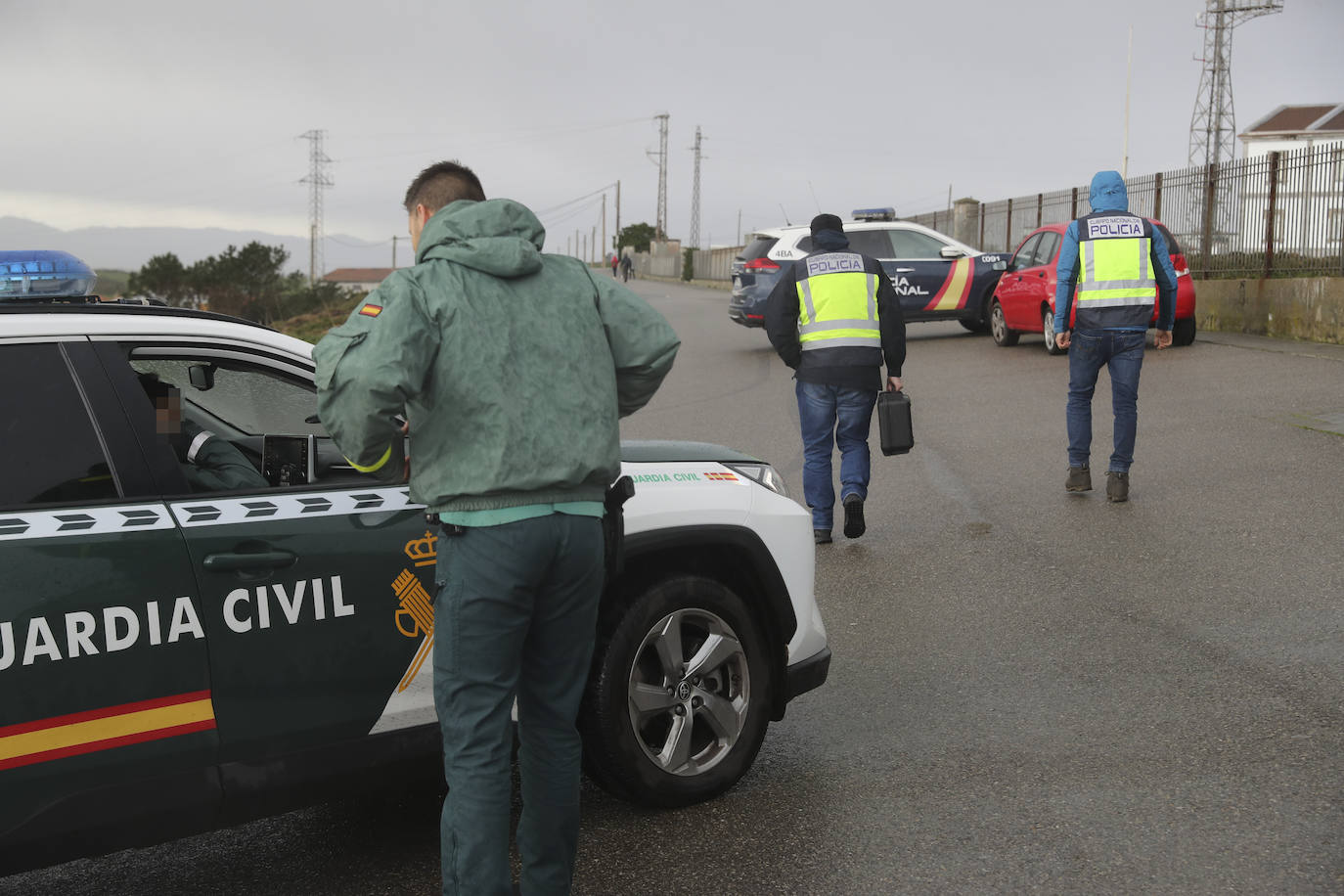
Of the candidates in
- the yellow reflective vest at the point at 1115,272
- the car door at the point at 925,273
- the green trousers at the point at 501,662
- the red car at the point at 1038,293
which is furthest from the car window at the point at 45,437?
the car door at the point at 925,273

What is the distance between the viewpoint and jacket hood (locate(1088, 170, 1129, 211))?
29.2 ft

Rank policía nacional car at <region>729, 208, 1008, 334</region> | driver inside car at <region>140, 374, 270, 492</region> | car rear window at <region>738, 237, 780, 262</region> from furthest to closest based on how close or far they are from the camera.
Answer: policía nacional car at <region>729, 208, 1008, 334</region> → car rear window at <region>738, 237, 780, 262</region> → driver inside car at <region>140, 374, 270, 492</region>

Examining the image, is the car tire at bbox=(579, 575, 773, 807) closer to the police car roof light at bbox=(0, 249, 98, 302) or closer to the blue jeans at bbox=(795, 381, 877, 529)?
the police car roof light at bbox=(0, 249, 98, 302)

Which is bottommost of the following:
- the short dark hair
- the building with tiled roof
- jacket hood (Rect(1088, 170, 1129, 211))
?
the short dark hair

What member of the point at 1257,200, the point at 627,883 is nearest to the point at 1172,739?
the point at 627,883

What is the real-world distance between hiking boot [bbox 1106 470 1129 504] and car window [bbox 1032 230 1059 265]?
884cm

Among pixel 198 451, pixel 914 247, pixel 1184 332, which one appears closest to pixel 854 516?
pixel 198 451

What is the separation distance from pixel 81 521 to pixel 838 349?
5.17 metres

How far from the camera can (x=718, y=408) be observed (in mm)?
13805

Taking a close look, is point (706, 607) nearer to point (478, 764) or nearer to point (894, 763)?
point (894, 763)

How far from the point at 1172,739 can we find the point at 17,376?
3711 millimetres

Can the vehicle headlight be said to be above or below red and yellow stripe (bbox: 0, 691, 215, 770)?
above

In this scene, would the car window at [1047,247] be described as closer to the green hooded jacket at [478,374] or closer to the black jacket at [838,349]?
the black jacket at [838,349]

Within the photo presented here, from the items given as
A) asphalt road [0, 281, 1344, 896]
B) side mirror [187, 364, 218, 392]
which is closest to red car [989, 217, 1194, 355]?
asphalt road [0, 281, 1344, 896]
